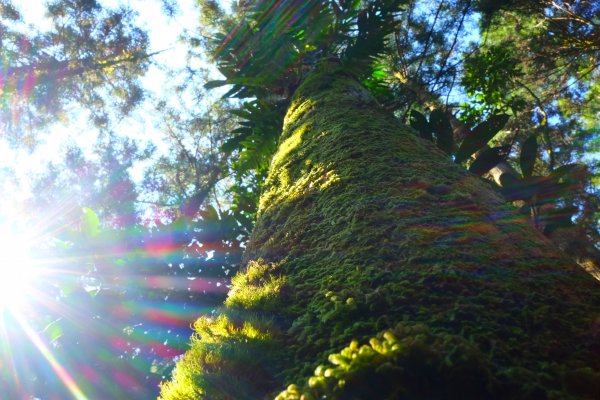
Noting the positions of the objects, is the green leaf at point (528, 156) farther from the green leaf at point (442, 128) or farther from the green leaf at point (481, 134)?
the green leaf at point (442, 128)

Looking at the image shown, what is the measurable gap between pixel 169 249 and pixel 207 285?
1.96 feet

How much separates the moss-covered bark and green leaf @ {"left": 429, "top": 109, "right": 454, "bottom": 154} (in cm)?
209

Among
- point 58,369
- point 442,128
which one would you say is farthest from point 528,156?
point 58,369

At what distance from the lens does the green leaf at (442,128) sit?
381cm

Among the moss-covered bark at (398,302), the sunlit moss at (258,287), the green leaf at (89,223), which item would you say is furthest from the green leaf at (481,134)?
the green leaf at (89,223)

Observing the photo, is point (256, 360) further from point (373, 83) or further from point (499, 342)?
point (373, 83)

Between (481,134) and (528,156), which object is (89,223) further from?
(528,156)

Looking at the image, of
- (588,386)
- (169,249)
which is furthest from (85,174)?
(588,386)

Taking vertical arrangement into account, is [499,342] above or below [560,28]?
below

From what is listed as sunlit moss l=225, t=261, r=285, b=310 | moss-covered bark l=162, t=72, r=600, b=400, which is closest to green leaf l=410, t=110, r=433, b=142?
moss-covered bark l=162, t=72, r=600, b=400

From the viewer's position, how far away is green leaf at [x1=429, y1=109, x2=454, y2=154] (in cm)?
381

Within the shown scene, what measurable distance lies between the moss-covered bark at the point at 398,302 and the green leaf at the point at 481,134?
1.71 meters

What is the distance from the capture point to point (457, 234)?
1258 mm

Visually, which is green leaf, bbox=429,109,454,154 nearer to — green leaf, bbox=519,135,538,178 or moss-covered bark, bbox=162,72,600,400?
green leaf, bbox=519,135,538,178
